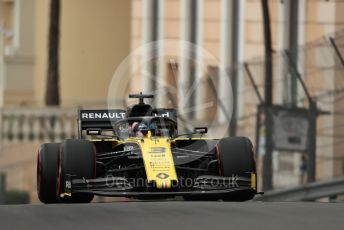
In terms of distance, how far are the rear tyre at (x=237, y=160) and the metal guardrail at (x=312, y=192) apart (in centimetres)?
566

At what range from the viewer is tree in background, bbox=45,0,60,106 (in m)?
51.9

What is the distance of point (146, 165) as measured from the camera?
69.9 ft

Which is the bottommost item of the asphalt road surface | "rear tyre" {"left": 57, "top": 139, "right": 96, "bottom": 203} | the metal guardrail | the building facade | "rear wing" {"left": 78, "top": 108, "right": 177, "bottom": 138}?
the metal guardrail

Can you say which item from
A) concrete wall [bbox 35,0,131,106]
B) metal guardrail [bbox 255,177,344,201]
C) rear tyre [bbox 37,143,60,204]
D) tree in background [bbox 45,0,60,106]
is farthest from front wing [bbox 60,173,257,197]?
concrete wall [bbox 35,0,131,106]

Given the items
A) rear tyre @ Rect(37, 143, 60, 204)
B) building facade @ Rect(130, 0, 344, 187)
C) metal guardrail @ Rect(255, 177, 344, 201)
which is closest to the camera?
rear tyre @ Rect(37, 143, 60, 204)

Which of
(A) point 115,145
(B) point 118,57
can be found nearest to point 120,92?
(A) point 115,145

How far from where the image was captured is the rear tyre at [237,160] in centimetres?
2167

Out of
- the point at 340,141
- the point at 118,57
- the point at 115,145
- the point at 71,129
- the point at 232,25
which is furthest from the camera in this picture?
the point at 118,57

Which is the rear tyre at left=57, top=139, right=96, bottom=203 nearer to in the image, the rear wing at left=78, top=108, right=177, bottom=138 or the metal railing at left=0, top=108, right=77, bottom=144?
the rear wing at left=78, top=108, right=177, bottom=138

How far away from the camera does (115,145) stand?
2214 cm

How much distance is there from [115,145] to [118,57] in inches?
1509

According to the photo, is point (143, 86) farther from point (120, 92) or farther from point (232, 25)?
point (120, 92)

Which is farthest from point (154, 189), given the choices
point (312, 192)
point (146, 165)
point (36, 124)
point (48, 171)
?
point (36, 124)

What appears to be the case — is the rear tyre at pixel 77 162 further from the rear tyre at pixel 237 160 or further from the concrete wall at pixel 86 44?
the concrete wall at pixel 86 44
